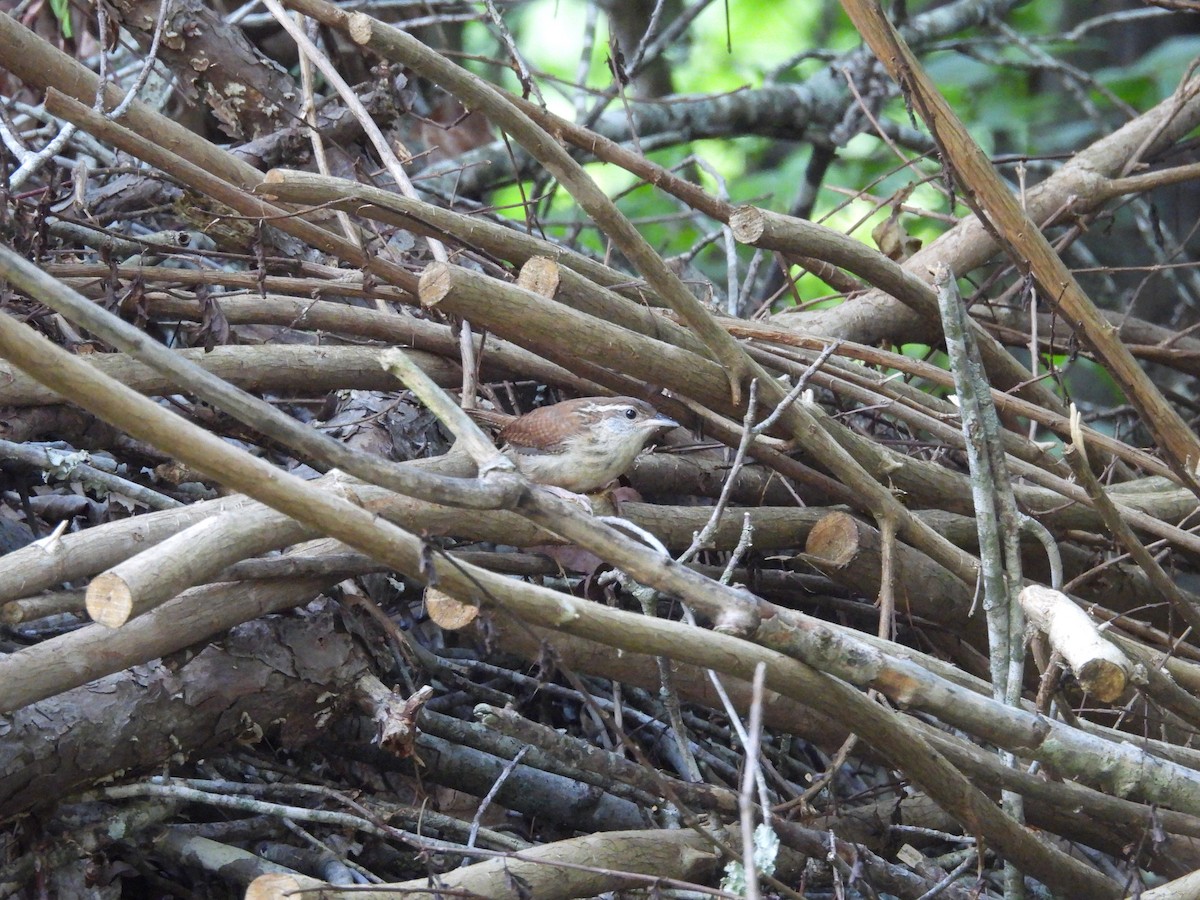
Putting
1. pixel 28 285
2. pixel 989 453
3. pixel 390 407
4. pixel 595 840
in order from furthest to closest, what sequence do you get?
pixel 390 407 → pixel 989 453 → pixel 595 840 → pixel 28 285

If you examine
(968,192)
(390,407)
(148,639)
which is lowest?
(148,639)

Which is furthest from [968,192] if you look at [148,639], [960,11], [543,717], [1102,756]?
[960,11]

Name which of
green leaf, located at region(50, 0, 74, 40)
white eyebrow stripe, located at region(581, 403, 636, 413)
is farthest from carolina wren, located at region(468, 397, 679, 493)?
green leaf, located at region(50, 0, 74, 40)

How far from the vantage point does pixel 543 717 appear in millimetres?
3600

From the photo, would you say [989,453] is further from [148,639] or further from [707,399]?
[148,639]

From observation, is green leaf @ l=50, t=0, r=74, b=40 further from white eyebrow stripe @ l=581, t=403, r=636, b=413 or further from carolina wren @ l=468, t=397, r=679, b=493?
white eyebrow stripe @ l=581, t=403, r=636, b=413

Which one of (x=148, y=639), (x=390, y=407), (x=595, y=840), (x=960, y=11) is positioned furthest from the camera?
(x=960, y=11)

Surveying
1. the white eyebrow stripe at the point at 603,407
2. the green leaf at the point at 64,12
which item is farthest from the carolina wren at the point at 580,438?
the green leaf at the point at 64,12

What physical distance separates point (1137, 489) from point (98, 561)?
141 inches

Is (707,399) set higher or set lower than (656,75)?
lower

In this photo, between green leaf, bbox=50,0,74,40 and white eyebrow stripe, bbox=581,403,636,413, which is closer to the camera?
white eyebrow stripe, bbox=581,403,636,413

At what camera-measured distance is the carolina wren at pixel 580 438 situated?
3547mm

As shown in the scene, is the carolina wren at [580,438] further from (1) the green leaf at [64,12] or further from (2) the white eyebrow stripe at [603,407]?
(1) the green leaf at [64,12]

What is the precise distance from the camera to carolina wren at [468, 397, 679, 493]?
3547mm
